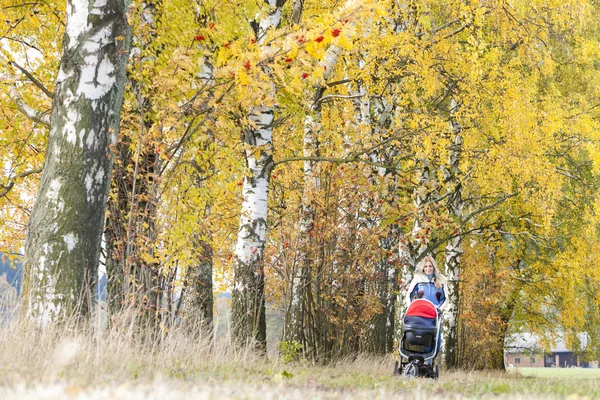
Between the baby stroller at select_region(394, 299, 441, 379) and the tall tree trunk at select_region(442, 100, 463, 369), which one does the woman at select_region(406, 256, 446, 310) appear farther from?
the tall tree trunk at select_region(442, 100, 463, 369)

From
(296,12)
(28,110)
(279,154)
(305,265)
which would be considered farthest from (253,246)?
(279,154)

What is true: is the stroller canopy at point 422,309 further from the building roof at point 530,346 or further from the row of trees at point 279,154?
the building roof at point 530,346

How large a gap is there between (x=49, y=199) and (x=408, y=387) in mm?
3757

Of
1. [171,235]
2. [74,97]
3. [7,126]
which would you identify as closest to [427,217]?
[171,235]

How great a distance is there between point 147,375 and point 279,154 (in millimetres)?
12258

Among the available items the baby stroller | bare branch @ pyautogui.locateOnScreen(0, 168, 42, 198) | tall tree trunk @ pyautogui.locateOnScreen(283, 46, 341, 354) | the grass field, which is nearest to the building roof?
the grass field

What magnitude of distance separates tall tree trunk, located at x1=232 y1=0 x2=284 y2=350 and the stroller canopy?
2.26m

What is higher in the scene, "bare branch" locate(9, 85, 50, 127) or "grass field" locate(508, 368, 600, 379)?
"bare branch" locate(9, 85, 50, 127)

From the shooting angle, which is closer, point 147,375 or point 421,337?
point 147,375

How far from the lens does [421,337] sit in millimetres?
10312

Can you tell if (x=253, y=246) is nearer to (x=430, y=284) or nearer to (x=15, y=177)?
(x=430, y=284)

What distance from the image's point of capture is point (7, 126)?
12766mm

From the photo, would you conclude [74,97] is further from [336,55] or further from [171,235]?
[336,55]

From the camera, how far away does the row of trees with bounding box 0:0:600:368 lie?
294 inches
